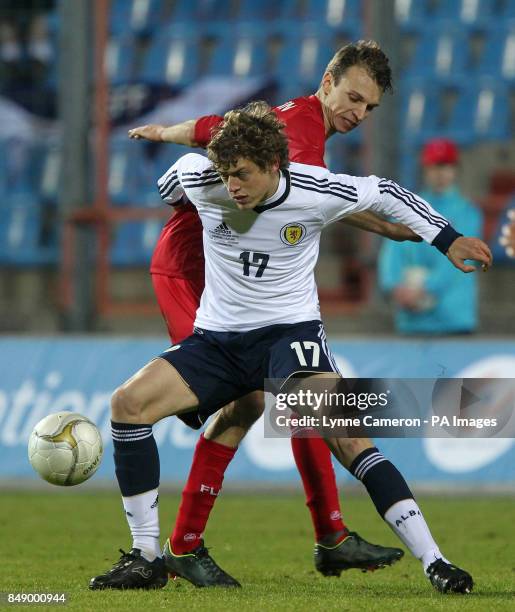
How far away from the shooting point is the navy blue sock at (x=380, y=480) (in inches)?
198

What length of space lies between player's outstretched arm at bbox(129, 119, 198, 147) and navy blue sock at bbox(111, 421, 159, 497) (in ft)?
3.94

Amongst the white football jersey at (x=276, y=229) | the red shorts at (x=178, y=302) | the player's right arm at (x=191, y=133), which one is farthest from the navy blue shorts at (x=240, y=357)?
the player's right arm at (x=191, y=133)

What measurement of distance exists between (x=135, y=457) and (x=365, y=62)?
1850 mm

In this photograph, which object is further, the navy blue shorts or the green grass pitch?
the navy blue shorts

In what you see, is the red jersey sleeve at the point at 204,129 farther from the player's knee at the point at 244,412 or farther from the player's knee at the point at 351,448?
the player's knee at the point at 351,448

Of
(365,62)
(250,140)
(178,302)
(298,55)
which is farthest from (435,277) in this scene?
(298,55)

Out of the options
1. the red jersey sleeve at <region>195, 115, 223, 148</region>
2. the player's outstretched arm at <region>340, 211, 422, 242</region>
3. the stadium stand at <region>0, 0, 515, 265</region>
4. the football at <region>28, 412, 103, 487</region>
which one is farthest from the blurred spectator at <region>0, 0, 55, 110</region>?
the player's outstretched arm at <region>340, 211, 422, 242</region>

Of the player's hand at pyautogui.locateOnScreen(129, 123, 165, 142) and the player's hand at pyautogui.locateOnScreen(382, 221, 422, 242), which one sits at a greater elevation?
the player's hand at pyautogui.locateOnScreen(129, 123, 165, 142)

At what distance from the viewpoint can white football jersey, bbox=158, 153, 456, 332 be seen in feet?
16.7

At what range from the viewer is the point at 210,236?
17.3ft

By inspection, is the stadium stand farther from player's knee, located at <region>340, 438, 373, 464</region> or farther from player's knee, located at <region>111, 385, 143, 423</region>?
player's knee, located at <region>340, 438, 373, 464</region>

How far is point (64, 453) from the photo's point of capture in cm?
538

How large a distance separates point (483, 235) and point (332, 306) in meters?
1.58

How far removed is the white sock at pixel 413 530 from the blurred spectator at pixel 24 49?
12147 millimetres
